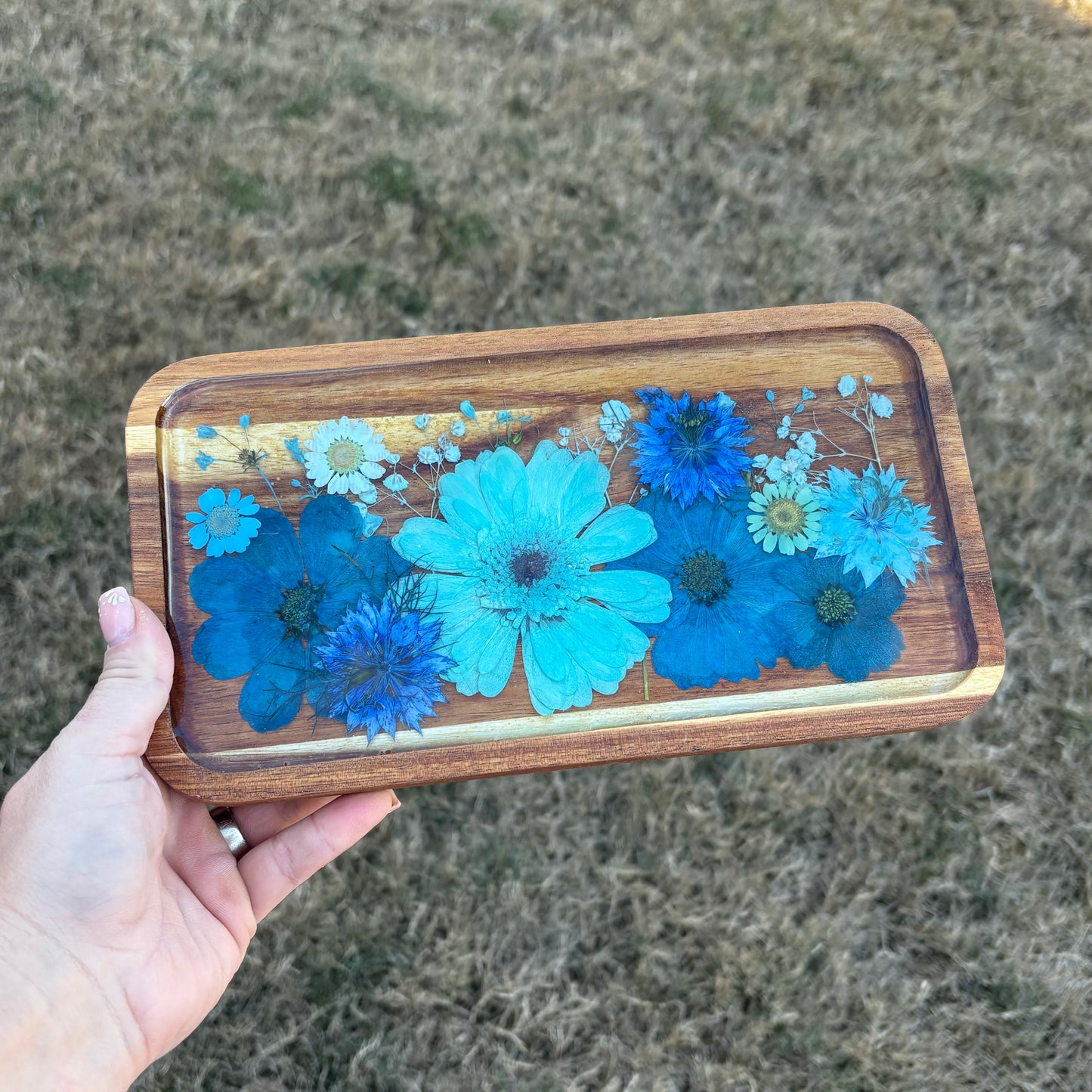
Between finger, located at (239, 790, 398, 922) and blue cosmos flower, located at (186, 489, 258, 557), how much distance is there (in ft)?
A: 1.51

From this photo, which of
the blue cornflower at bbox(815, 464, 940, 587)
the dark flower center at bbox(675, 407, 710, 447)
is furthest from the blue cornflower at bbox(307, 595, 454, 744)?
the blue cornflower at bbox(815, 464, 940, 587)

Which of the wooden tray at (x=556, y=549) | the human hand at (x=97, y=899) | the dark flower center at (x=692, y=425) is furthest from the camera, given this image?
the dark flower center at (x=692, y=425)

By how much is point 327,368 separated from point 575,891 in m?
1.11

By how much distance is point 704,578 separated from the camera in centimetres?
136

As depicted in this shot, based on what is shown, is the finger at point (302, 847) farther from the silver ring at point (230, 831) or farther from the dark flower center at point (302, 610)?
the dark flower center at point (302, 610)

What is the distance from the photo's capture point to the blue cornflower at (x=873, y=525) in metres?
1.37

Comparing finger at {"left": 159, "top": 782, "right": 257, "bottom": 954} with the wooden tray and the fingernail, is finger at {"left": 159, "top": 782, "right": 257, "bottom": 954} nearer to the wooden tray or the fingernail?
the wooden tray

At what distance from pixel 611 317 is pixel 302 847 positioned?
1309 mm

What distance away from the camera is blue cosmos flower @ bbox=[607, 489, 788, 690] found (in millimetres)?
1329

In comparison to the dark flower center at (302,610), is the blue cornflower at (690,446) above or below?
above

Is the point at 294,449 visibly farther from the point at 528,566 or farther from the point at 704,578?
the point at 704,578

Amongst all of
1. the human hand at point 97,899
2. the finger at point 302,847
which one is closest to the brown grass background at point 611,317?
the finger at point 302,847

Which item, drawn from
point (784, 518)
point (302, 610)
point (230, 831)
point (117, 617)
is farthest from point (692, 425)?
point (230, 831)

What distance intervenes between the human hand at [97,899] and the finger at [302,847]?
0.17 meters
